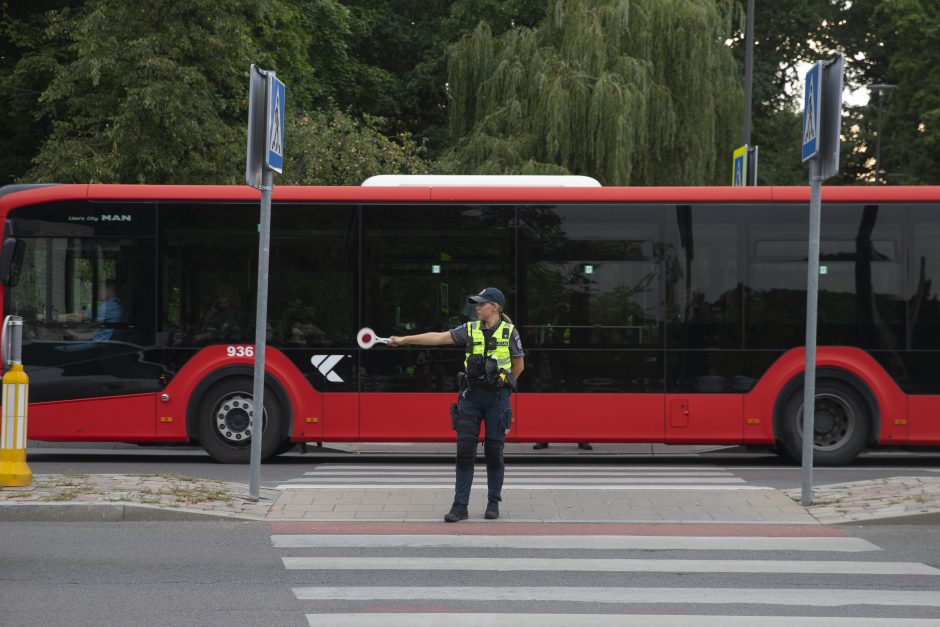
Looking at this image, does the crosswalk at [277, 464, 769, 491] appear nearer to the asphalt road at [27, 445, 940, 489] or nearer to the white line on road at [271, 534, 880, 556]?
the asphalt road at [27, 445, 940, 489]

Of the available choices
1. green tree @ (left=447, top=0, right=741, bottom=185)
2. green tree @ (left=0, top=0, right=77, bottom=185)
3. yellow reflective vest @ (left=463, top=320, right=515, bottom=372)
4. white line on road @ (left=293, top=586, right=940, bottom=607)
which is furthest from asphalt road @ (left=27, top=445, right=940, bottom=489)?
green tree @ (left=0, top=0, right=77, bottom=185)

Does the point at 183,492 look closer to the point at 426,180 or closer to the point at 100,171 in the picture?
the point at 426,180

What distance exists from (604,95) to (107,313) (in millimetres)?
13355

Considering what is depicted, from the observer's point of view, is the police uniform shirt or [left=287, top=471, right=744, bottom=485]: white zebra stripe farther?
[left=287, top=471, right=744, bottom=485]: white zebra stripe

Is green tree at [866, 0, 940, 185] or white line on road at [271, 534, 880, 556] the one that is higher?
green tree at [866, 0, 940, 185]

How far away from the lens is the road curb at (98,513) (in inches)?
371

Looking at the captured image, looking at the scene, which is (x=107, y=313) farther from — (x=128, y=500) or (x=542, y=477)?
(x=542, y=477)

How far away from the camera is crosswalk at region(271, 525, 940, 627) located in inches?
263

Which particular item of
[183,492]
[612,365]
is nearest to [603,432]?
[612,365]

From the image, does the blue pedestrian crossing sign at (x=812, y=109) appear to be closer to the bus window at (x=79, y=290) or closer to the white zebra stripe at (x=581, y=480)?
the white zebra stripe at (x=581, y=480)

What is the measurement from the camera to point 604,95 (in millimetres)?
25016

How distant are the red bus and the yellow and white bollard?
3.39 m

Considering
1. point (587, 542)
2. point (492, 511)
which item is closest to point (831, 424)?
point (492, 511)

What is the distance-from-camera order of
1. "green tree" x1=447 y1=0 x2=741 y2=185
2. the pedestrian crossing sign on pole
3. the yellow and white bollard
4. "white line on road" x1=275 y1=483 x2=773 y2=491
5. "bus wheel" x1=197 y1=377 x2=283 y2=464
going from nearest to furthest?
the yellow and white bollard → "white line on road" x1=275 y1=483 x2=773 y2=491 → "bus wheel" x1=197 y1=377 x2=283 y2=464 → the pedestrian crossing sign on pole → "green tree" x1=447 y1=0 x2=741 y2=185
